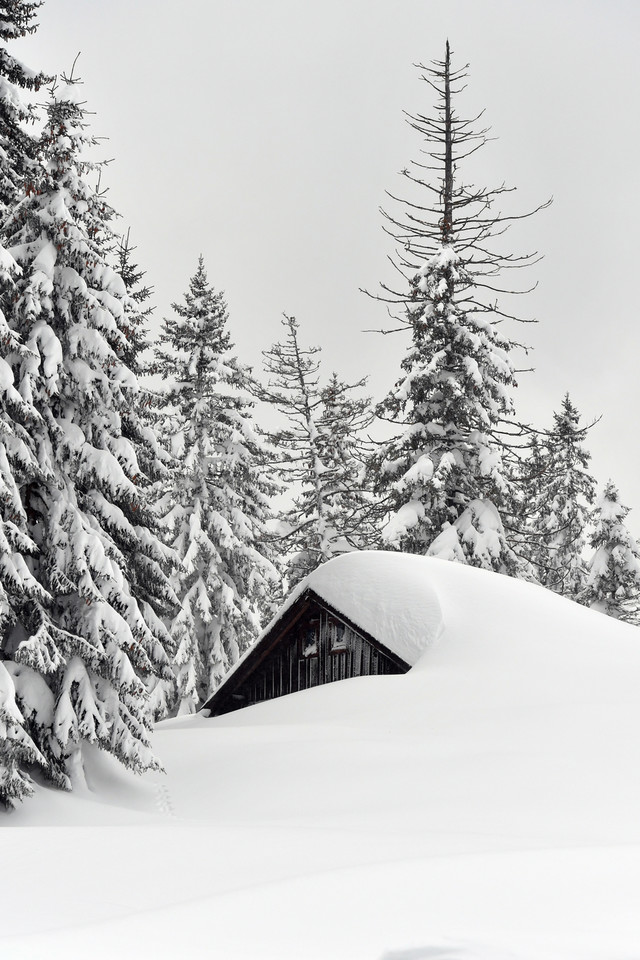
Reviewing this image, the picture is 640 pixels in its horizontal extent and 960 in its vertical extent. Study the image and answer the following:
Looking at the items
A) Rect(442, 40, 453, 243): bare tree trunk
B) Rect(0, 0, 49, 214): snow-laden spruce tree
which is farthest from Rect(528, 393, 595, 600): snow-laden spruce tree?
Rect(0, 0, 49, 214): snow-laden spruce tree

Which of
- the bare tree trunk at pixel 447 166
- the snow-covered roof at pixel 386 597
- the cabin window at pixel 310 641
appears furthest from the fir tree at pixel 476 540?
the bare tree trunk at pixel 447 166

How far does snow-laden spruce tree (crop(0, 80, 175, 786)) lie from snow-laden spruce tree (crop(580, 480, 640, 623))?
2337 centimetres

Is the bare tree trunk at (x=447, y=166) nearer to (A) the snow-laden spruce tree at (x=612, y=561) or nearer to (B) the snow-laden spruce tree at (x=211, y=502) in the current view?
(B) the snow-laden spruce tree at (x=211, y=502)

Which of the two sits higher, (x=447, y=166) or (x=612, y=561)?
(x=447, y=166)

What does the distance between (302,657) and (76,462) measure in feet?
23.0

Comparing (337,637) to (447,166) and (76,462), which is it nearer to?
(76,462)

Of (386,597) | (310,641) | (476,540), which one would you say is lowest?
(310,641)

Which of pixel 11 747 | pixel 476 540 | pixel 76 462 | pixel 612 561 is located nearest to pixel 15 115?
pixel 76 462

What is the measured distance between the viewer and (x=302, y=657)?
659 inches

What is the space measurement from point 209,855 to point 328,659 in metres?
10.5

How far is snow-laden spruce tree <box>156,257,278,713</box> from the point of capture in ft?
87.6

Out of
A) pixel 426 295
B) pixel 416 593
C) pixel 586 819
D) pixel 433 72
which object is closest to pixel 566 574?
pixel 426 295

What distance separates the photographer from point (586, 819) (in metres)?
7.73

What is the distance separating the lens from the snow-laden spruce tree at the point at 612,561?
104 ft
